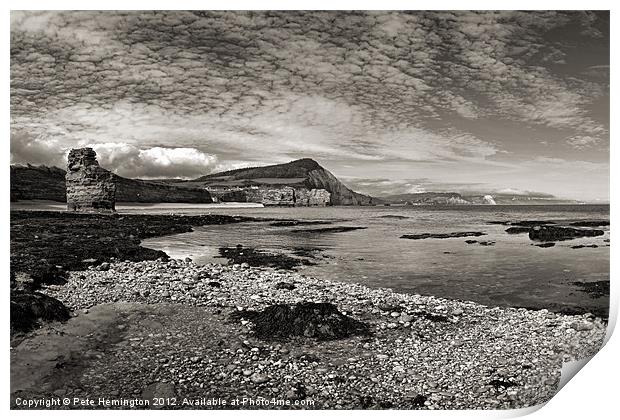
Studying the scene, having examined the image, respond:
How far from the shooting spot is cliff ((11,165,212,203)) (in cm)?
448

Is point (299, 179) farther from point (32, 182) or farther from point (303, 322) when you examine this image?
point (32, 182)

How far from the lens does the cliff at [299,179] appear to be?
4965 millimetres

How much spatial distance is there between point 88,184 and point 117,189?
0.30 metres

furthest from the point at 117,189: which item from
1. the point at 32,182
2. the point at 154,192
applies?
the point at 32,182

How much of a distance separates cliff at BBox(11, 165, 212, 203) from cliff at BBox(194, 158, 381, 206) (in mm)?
233

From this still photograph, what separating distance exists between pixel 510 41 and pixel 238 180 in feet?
10.9

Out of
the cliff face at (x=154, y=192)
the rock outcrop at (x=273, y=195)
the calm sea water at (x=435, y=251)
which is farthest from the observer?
the rock outcrop at (x=273, y=195)

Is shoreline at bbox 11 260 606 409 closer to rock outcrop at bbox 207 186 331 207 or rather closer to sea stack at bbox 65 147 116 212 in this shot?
sea stack at bbox 65 147 116 212

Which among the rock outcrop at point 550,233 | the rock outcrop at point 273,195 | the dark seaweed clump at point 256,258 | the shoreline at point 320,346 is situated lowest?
the shoreline at point 320,346

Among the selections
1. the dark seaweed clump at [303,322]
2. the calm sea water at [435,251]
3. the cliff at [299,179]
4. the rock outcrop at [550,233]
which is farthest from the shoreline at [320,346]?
the rock outcrop at [550,233]

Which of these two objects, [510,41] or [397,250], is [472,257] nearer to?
[397,250]

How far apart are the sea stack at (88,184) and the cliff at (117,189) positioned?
7 centimetres

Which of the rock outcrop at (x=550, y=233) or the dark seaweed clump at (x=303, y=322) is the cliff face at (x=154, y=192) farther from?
the rock outcrop at (x=550, y=233)

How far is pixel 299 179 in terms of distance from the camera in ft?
16.6
